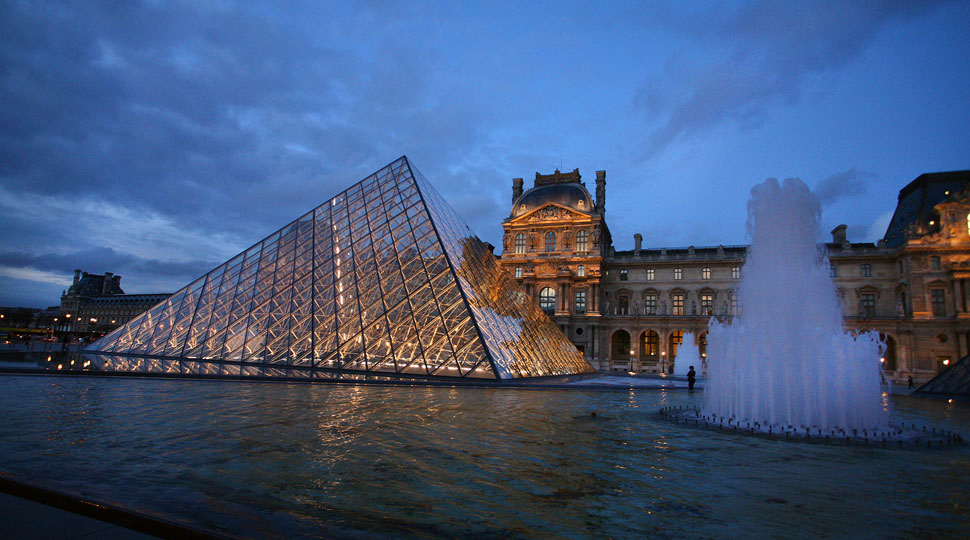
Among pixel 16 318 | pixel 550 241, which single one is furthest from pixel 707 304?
pixel 16 318

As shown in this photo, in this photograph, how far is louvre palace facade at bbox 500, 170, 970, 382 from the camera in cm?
3941

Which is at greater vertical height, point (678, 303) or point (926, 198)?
point (926, 198)

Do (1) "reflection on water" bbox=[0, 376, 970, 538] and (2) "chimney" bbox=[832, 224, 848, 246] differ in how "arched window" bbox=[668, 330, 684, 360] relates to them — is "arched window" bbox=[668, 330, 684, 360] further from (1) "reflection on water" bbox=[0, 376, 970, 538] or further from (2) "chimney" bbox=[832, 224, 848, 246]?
(1) "reflection on water" bbox=[0, 376, 970, 538]

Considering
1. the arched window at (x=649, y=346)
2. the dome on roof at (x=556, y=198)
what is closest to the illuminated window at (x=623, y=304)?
the arched window at (x=649, y=346)

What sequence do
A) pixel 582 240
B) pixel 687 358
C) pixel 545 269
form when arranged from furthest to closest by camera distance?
pixel 582 240 < pixel 545 269 < pixel 687 358

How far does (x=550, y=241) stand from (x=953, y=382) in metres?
31.7

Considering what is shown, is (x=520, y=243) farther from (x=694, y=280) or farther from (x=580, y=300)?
(x=694, y=280)

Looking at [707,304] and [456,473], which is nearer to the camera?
[456,473]

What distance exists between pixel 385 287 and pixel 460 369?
522 centimetres

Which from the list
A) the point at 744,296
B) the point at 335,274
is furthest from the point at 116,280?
the point at 744,296

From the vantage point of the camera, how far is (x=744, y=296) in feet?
47.9

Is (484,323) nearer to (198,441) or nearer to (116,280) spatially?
(198,441)

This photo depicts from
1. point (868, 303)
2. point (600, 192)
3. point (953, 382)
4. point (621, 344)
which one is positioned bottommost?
point (953, 382)

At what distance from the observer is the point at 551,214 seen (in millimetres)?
48312
